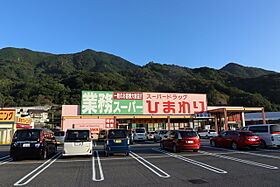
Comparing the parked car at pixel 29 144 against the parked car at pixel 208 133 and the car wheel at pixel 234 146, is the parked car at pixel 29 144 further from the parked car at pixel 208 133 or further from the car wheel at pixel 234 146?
the parked car at pixel 208 133

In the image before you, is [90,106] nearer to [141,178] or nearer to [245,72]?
[141,178]

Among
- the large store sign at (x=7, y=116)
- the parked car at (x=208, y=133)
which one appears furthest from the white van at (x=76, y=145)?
the large store sign at (x=7, y=116)

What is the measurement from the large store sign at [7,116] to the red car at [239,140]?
29014mm

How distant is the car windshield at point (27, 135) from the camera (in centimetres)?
1197

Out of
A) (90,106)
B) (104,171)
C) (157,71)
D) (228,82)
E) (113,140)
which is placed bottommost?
(104,171)

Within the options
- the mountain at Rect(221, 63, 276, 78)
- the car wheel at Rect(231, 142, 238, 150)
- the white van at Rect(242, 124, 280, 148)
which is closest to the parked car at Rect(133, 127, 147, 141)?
the car wheel at Rect(231, 142, 238, 150)

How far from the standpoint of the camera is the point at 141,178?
24.6ft

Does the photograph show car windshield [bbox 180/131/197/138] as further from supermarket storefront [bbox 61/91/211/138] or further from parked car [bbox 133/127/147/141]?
supermarket storefront [bbox 61/91/211/138]

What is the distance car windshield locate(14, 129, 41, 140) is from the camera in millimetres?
11971

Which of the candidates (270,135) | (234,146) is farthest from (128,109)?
(270,135)

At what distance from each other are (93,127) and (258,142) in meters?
23.9

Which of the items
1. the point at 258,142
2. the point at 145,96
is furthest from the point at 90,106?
the point at 258,142

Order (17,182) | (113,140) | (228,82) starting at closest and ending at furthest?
(17,182) < (113,140) < (228,82)

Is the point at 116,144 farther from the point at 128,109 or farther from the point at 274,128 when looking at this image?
the point at 128,109
